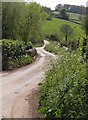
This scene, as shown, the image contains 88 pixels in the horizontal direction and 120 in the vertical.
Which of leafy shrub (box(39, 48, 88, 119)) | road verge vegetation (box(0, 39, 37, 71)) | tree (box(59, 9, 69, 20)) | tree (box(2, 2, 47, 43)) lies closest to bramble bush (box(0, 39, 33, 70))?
road verge vegetation (box(0, 39, 37, 71))

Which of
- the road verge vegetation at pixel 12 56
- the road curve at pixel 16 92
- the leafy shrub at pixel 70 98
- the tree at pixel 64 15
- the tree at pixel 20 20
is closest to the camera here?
the leafy shrub at pixel 70 98

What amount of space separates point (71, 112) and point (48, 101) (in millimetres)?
1641

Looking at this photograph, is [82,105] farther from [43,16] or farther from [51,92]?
[43,16]

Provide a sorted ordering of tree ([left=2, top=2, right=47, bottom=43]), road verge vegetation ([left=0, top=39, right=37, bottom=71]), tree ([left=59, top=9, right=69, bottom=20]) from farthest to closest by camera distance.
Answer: tree ([left=59, top=9, right=69, bottom=20])
tree ([left=2, top=2, right=47, bottom=43])
road verge vegetation ([left=0, top=39, right=37, bottom=71])

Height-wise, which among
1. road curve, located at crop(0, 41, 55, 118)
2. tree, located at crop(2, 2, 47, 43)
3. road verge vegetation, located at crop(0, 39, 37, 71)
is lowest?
road curve, located at crop(0, 41, 55, 118)

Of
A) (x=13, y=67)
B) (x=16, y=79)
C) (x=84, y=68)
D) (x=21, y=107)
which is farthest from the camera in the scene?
(x=13, y=67)

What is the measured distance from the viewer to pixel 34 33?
1914 inches

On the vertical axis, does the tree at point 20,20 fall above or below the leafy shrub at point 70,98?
above

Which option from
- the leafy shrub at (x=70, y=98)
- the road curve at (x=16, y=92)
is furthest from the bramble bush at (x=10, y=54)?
the leafy shrub at (x=70, y=98)

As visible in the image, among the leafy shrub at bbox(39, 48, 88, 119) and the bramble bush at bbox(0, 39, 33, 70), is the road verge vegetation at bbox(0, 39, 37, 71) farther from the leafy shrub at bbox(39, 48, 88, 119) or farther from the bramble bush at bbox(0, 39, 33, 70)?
the leafy shrub at bbox(39, 48, 88, 119)

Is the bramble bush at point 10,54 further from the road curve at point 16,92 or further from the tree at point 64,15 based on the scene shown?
the tree at point 64,15

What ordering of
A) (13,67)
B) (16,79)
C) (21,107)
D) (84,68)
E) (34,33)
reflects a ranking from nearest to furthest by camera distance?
(84,68) → (21,107) → (16,79) → (13,67) → (34,33)

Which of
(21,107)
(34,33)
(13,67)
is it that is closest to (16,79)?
(13,67)

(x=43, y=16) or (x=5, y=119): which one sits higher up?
(x=43, y=16)
